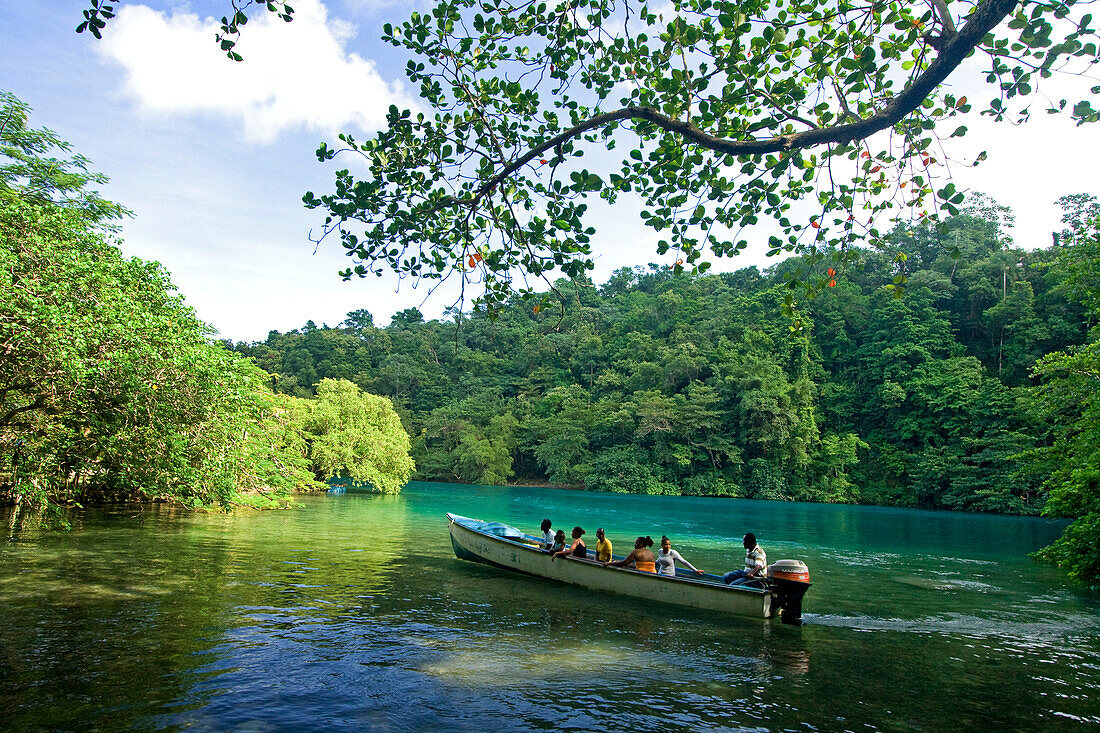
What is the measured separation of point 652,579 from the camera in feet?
36.5

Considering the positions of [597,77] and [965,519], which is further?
[965,519]

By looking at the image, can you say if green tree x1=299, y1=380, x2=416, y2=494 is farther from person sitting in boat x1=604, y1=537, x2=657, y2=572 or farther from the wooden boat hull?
person sitting in boat x1=604, y1=537, x2=657, y2=572

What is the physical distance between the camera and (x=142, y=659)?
6969 mm

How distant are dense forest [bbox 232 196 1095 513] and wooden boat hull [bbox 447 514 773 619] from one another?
24.3 m

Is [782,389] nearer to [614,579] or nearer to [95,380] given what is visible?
[614,579]

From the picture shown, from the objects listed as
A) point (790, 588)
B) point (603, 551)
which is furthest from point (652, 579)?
point (790, 588)

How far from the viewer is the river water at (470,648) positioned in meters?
6.11

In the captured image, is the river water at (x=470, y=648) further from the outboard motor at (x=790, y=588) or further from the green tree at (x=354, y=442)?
the green tree at (x=354, y=442)

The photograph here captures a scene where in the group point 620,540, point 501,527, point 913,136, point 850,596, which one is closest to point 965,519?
point 620,540

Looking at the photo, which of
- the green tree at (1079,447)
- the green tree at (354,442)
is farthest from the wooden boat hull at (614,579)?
the green tree at (354,442)

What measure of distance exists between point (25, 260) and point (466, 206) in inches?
447

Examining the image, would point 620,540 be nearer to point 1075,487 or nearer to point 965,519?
point 1075,487

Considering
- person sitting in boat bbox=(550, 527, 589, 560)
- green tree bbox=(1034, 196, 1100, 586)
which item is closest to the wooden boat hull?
person sitting in boat bbox=(550, 527, 589, 560)

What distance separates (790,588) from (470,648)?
5.07m
